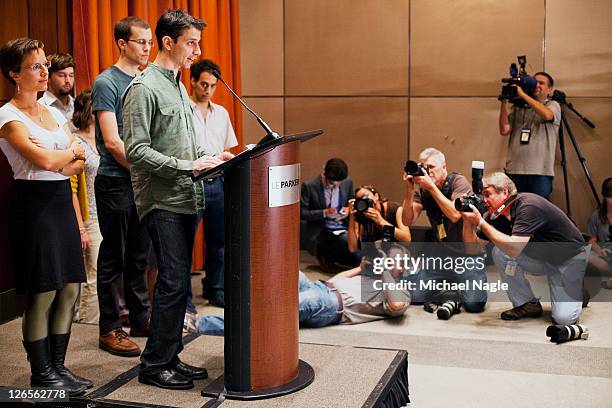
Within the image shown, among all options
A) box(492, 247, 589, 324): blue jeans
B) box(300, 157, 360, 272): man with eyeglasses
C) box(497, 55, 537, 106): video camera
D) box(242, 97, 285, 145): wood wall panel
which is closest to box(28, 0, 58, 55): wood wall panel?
box(300, 157, 360, 272): man with eyeglasses

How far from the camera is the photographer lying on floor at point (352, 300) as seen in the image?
14.5 feet

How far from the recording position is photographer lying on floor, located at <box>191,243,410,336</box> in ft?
14.5

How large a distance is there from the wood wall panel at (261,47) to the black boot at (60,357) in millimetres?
4042

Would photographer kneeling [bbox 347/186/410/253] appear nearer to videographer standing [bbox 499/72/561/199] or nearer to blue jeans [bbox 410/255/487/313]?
blue jeans [bbox 410/255/487/313]

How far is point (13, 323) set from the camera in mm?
3936

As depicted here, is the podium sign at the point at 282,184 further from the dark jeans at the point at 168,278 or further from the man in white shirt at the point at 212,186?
the man in white shirt at the point at 212,186

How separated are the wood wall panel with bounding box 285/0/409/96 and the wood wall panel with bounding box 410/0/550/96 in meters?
0.12

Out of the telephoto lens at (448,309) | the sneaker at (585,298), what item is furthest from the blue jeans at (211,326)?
the sneaker at (585,298)

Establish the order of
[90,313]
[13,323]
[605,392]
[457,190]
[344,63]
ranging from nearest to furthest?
[605,392]
[13,323]
[90,313]
[457,190]
[344,63]

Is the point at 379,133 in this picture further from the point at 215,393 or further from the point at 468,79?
the point at 215,393

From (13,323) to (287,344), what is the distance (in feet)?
5.36

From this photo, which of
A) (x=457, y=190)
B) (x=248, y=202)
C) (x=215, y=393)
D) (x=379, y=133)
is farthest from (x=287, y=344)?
(x=379, y=133)

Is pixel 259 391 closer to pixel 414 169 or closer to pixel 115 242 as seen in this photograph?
pixel 115 242

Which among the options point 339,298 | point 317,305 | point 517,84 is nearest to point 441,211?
point 339,298
